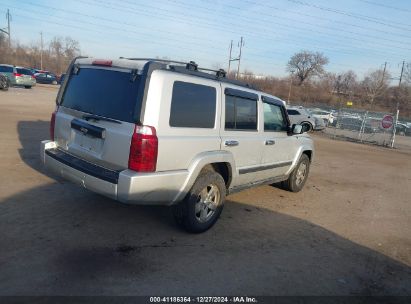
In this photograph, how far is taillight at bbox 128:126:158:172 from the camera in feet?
12.3

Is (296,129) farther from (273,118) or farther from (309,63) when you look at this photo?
(309,63)

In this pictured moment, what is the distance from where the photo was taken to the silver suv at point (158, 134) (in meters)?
3.83

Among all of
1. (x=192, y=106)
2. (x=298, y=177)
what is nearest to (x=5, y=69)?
(x=298, y=177)

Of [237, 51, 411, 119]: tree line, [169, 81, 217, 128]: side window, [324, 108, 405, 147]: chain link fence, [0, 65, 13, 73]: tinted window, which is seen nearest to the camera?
[169, 81, 217, 128]: side window

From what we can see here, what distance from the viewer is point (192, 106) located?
4.26 metres

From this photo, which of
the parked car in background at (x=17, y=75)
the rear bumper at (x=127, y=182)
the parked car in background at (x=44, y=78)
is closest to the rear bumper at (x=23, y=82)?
the parked car in background at (x=17, y=75)

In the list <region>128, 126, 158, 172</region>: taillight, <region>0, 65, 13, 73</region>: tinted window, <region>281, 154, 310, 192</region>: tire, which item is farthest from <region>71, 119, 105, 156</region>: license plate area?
<region>0, 65, 13, 73</region>: tinted window

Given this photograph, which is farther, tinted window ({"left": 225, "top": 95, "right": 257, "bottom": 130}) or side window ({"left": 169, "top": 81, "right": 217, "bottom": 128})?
tinted window ({"left": 225, "top": 95, "right": 257, "bottom": 130})

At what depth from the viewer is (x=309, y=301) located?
3404 millimetres

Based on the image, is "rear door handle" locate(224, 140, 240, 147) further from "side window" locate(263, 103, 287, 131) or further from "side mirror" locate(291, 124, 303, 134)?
"side mirror" locate(291, 124, 303, 134)

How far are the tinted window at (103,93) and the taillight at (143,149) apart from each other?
0.20 metres

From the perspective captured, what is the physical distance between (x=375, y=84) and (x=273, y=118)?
8471 centimetres

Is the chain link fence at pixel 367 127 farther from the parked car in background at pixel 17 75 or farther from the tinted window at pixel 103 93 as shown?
the parked car in background at pixel 17 75

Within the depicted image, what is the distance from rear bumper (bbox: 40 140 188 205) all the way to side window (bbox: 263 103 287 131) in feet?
6.87
